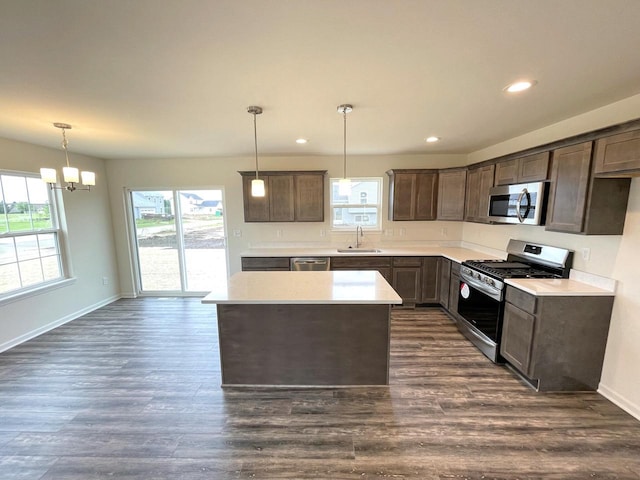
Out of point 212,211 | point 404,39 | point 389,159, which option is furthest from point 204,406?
point 389,159

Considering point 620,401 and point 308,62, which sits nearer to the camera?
point 308,62

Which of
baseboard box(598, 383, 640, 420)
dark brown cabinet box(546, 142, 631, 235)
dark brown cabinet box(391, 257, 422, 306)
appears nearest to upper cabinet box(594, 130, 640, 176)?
dark brown cabinet box(546, 142, 631, 235)

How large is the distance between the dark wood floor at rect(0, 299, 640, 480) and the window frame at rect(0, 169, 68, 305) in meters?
0.77

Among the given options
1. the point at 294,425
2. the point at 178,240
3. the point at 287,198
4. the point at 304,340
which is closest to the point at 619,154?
the point at 304,340

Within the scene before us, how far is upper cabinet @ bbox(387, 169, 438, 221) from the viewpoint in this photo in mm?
4207

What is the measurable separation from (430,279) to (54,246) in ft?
18.5

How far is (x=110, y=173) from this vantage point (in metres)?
4.55

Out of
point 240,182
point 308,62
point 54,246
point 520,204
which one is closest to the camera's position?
point 308,62

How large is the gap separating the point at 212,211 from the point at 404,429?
424cm

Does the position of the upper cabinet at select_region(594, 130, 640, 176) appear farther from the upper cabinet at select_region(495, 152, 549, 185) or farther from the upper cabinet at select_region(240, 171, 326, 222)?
the upper cabinet at select_region(240, 171, 326, 222)

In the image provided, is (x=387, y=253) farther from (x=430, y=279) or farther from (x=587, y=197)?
(x=587, y=197)

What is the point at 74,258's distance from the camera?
3.93 metres

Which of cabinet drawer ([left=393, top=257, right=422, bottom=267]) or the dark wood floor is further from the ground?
cabinet drawer ([left=393, top=257, right=422, bottom=267])

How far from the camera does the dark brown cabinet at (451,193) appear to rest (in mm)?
3941
